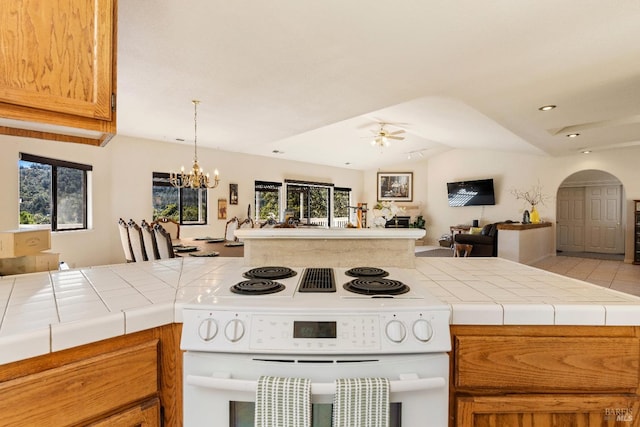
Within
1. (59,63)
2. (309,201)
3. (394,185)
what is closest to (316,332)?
(59,63)

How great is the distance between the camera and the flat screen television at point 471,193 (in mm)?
8203

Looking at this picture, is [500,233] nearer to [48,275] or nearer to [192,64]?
[192,64]

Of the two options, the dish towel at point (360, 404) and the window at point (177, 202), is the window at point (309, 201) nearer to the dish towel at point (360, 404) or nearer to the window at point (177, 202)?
the window at point (177, 202)

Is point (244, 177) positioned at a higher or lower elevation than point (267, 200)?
higher

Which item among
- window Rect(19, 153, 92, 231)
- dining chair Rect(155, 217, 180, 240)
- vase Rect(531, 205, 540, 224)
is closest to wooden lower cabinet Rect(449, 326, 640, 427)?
dining chair Rect(155, 217, 180, 240)

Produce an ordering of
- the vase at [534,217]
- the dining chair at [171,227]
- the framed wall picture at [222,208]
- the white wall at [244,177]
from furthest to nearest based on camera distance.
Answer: the vase at [534,217] → the framed wall picture at [222,208] → the dining chair at [171,227] → the white wall at [244,177]

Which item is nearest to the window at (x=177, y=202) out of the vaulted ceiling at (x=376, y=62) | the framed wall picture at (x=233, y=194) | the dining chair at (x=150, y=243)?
the framed wall picture at (x=233, y=194)

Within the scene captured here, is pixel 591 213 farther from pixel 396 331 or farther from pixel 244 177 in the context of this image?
pixel 396 331

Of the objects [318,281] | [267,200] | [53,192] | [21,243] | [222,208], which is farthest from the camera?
[267,200]

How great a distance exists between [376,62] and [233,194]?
16.7ft

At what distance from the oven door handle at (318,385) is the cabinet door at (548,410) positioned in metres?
0.20

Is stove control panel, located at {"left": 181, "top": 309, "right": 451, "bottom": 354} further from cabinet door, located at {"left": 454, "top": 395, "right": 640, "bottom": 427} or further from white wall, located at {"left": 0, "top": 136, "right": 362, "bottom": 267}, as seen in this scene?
white wall, located at {"left": 0, "top": 136, "right": 362, "bottom": 267}

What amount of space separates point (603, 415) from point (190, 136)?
230 inches

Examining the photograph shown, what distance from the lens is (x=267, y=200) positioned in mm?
7926
